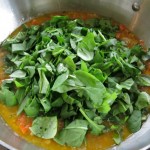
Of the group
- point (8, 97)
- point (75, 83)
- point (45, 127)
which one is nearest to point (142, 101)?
point (75, 83)

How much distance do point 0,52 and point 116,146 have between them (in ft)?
2.17

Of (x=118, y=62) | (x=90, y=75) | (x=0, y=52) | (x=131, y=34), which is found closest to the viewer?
(x=90, y=75)

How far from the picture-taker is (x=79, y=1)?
1.69m

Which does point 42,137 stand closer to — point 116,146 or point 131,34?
point 116,146

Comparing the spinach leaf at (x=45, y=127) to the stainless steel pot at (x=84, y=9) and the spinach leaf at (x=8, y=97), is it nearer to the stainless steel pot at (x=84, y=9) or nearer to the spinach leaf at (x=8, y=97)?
the spinach leaf at (x=8, y=97)

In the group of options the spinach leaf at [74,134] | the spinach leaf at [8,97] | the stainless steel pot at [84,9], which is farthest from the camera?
the stainless steel pot at [84,9]

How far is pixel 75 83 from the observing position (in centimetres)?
117

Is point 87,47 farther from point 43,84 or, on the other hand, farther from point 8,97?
point 8,97

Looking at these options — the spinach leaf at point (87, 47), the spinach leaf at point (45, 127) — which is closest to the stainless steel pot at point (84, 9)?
the spinach leaf at point (87, 47)

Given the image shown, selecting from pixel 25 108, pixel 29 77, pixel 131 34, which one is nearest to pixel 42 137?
pixel 25 108

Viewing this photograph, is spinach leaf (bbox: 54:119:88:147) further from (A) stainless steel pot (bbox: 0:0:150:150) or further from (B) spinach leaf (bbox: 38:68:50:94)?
(A) stainless steel pot (bbox: 0:0:150:150)

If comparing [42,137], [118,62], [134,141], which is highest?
[118,62]

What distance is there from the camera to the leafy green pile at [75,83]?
1160 millimetres

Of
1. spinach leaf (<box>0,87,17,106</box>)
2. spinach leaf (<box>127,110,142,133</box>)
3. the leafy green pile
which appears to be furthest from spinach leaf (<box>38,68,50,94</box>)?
spinach leaf (<box>127,110,142,133</box>)
